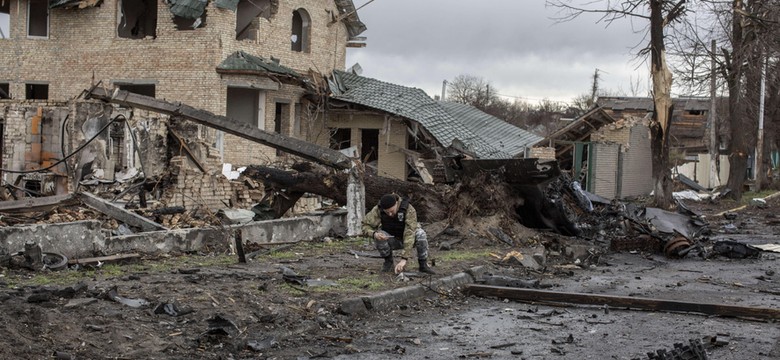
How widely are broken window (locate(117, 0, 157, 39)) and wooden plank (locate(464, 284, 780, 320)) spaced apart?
76.4ft

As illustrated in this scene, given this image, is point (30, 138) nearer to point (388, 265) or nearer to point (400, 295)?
point (388, 265)

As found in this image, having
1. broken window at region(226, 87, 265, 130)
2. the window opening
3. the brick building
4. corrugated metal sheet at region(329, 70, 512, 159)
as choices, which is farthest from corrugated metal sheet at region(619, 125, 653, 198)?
the window opening

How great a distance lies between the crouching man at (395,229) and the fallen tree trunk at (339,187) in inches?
195

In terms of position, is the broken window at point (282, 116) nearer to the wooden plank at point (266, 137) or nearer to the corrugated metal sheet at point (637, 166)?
the corrugated metal sheet at point (637, 166)

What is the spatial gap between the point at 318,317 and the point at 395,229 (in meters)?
3.02

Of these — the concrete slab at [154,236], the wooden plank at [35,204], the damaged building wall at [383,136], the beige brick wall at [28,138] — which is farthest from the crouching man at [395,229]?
the damaged building wall at [383,136]

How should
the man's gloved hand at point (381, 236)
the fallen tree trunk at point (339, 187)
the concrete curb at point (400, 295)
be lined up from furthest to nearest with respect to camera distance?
1. the fallen tree trunk at point (339, 187)
2. the man's gloved hand at point (381, 236)
3. the concrete curb at point (400, 295)

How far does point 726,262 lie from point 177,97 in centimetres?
1985

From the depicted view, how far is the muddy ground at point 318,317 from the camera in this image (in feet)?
22.4

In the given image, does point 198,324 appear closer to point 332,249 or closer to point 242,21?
point 332,249

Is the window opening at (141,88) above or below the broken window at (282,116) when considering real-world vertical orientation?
above

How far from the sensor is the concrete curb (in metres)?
Result: 8.75

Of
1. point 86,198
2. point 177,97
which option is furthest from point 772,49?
point 86,198

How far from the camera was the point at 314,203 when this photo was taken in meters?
22.9
